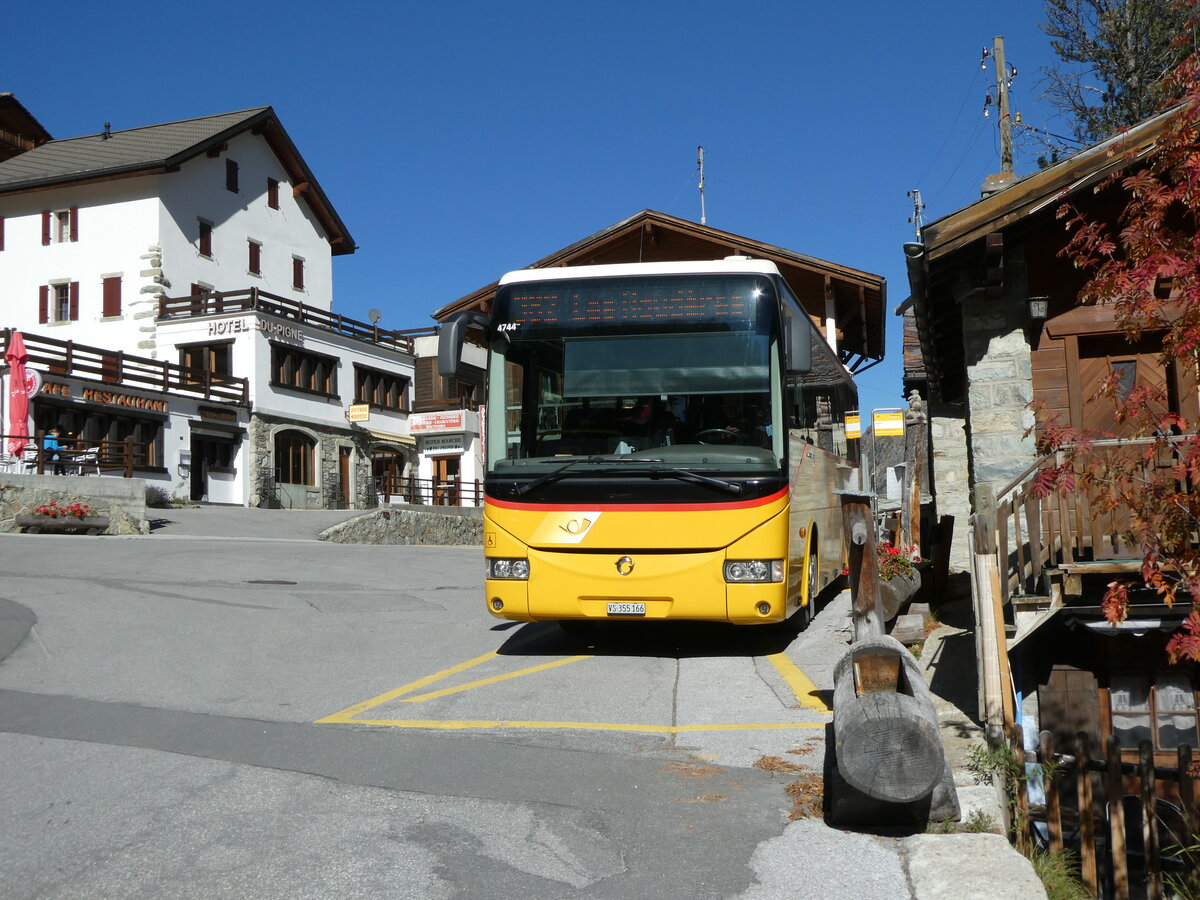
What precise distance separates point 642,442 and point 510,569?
1579mm

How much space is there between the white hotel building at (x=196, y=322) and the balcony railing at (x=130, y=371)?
9 centimetres

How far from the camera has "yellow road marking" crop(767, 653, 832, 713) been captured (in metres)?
8.27

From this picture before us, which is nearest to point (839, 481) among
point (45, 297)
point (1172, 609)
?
point (1172, 609)

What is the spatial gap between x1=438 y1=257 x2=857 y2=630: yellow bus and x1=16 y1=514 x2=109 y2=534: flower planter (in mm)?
17599

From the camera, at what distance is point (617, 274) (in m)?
10.4

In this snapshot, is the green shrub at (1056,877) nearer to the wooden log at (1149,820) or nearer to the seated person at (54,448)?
the wooden log at (1149,820)

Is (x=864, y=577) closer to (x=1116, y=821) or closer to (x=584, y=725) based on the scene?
(x=584, y=725)

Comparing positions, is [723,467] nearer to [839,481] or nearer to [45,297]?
[839,481]

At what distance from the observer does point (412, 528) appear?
109 ft

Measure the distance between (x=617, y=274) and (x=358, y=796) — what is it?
5865 mm

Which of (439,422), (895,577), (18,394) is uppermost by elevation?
(439,422)

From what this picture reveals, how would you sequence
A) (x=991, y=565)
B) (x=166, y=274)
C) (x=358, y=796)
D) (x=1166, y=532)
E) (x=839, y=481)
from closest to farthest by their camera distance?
(x=1166, y=532)
(x=358, y=796)
(x=991, y=565)
(x=839, y=481)
(x=166, y=274)

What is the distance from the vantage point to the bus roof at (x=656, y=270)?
402 inches

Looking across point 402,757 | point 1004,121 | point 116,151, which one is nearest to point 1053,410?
point 402,757
